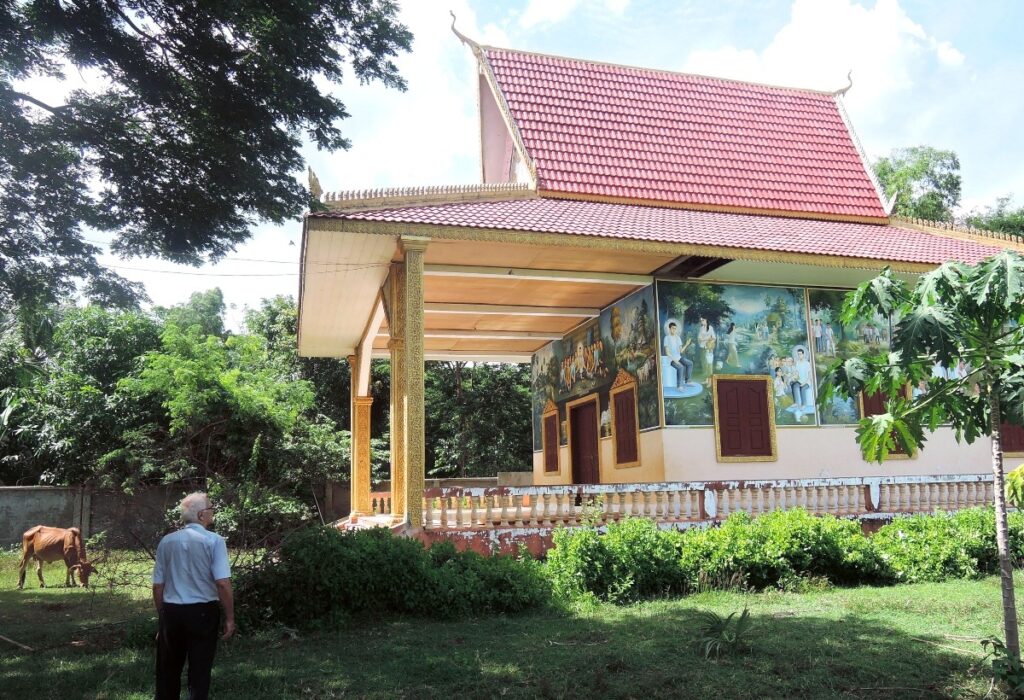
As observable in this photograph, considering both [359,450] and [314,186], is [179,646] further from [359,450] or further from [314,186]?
[359,450]

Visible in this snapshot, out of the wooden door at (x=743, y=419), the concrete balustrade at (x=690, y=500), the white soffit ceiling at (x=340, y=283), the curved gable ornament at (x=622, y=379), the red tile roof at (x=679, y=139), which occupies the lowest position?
the concrete balustrade at (x=690, y=500)

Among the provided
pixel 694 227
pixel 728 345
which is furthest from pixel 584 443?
pixel 694 227

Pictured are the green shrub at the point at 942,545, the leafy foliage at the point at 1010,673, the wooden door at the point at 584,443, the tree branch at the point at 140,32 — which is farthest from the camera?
the wooden door at the point at 584,443

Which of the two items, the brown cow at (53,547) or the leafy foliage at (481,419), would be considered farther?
the leafy foliage at (481,419)

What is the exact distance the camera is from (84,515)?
57.8ft

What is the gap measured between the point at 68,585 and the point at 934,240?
52.3 ft

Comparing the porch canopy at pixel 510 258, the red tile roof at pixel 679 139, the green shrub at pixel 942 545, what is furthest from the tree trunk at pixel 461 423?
the green shrub at pixel 942 545

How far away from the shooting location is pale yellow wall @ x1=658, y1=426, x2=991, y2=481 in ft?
45.6

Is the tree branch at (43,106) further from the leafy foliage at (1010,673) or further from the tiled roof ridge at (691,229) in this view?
the leafy foliage at (1010,673)

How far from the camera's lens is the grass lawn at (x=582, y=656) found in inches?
219

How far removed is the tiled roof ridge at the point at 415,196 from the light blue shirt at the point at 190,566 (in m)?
6.53

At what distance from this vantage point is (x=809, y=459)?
1438cm

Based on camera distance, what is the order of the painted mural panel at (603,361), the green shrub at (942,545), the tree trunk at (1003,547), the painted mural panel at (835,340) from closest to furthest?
the tree trunk at (1003,547), the green shrub at (942,545), the painted mural panel at (603,361), the painted mural panel at (835,340)

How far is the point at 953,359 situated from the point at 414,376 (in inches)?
274
